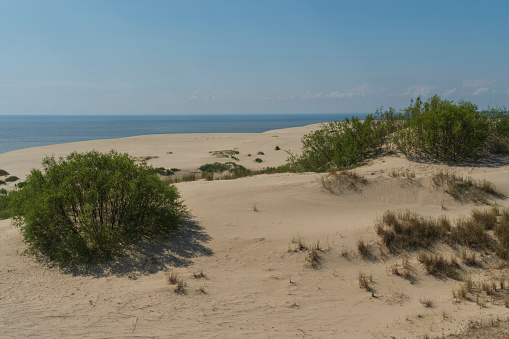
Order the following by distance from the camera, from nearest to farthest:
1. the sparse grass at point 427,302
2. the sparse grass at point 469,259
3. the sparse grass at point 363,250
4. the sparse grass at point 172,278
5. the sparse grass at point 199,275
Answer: the sparse grass at point 427,302, the sparse grass at point 172,278, the sparse grass at point 199,275, the sparse grass at point 469,259, the sparse grass at point 363,250

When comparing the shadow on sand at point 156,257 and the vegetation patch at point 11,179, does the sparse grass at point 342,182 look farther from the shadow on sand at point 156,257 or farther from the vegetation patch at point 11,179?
the vegetation patch at point 11,179

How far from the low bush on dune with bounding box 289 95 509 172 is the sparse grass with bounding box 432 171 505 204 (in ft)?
10.3

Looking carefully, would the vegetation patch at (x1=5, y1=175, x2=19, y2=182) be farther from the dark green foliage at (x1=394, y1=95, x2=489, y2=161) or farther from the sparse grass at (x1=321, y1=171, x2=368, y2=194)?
the dark green foliage at (x1=394, y1=95, x2=489, y2=161)

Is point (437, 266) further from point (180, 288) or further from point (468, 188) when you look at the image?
point (180, 288)

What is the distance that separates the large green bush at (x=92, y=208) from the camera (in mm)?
7484

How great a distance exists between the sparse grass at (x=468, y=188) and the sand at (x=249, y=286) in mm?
343

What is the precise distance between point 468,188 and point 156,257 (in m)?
9.59

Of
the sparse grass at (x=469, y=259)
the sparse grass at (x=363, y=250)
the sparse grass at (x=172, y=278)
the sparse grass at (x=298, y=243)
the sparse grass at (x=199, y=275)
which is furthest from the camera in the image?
the sparse grass at (x=298, y=243)

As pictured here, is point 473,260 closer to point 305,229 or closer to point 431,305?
point 431,305

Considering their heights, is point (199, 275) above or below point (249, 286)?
above

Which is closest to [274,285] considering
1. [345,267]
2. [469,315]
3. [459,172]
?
[345,267]

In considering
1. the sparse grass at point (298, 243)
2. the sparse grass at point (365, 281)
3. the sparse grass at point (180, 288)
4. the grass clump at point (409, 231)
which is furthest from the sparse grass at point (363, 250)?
the sparse grass at point (180, 288)

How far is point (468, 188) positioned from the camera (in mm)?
10828

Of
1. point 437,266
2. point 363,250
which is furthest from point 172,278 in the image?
point 437,266
